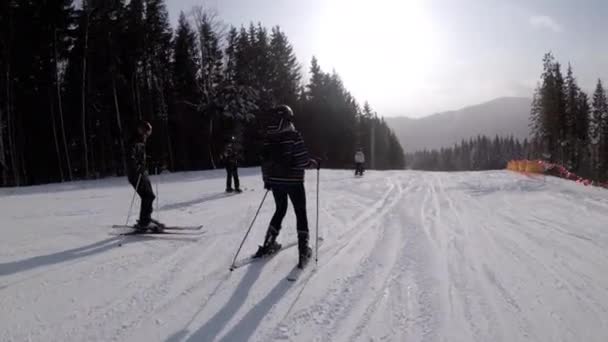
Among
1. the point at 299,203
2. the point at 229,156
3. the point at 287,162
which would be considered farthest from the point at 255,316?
the point at 229,156

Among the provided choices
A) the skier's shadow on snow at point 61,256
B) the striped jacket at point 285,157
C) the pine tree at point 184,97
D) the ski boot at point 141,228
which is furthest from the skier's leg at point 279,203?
the pine tree at point 184,97

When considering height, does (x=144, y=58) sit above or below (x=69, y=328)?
above

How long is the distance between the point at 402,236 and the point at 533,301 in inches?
107

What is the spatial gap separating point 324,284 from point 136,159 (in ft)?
14.7

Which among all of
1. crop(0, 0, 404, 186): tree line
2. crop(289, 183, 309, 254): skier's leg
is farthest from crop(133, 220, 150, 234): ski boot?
crop(0, 0, 404, 186): tree line

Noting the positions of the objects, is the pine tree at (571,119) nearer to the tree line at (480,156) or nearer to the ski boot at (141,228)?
the ski boot at (141,228)

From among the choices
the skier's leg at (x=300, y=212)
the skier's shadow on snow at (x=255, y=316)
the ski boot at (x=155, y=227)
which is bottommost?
the skier's shadow on snow at (x=255, y=316)

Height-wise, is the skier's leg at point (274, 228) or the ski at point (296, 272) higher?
the skier's leg at point (274, 228)

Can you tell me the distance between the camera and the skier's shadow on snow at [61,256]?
4.38 meters

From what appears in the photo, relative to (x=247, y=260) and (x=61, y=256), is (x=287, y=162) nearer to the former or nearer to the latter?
(x=247, y=260)

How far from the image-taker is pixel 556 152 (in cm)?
4712

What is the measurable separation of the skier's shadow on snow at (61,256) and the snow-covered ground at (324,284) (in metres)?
0.02

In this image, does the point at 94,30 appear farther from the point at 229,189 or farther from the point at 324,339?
the point at 324,339

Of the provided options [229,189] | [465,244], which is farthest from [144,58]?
[465,244]
